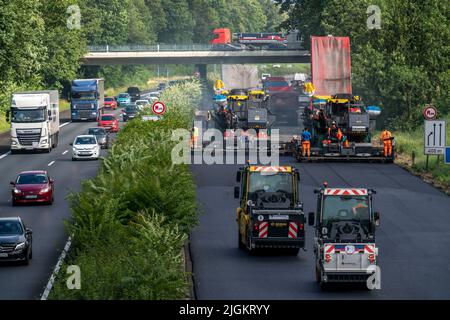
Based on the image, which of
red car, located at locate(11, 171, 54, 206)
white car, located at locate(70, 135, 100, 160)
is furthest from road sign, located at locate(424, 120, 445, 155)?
white car, located at locate(70, 135, 100, 160)

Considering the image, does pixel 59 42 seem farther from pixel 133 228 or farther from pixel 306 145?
pixel 133 228

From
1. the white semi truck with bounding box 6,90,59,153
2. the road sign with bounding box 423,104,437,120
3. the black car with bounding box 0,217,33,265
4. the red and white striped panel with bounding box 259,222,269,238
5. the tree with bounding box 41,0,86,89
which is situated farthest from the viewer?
the tree with bounding box 41,0,86,89

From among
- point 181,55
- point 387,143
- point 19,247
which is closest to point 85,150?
point 387,143

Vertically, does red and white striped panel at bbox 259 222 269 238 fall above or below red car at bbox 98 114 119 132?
below

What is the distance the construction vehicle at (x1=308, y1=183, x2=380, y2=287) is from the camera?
28.5 metres

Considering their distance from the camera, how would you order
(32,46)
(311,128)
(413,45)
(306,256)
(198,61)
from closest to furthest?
(306,256) < (311,128) < (32,46) < (413,45) < (198,61)

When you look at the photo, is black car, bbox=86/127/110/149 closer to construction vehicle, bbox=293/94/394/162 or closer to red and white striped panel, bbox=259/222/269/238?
construction vehicle, bbox=293/94/394/162

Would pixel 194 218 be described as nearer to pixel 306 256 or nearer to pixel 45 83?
pixel 306 256

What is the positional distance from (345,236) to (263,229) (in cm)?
496

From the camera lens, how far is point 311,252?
35.8 metres

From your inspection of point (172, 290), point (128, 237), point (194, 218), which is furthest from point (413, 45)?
point (172, 290)

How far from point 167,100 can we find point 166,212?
50.1 metres

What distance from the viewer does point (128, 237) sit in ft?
106

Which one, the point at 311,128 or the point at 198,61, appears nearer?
the point at 311,128
